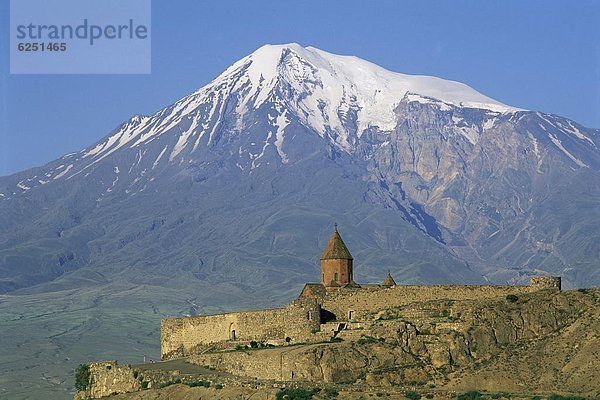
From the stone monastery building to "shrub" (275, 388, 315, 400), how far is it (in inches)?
316

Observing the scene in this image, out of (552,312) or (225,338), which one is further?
(225,338)

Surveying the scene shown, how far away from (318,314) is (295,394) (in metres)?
11.0

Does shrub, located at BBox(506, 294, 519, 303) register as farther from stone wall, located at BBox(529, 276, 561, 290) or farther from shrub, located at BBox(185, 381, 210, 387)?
shrub, located at BBox(185, 381, 210, 387)

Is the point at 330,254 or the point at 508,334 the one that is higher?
the point at 330,254

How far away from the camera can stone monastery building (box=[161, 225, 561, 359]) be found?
66500 millimetres

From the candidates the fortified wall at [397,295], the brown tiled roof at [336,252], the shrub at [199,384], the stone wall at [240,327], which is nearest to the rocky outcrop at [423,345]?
the fortified wall at [397,295]

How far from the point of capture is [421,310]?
65.9m

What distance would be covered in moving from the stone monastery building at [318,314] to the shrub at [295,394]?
26.4 ft

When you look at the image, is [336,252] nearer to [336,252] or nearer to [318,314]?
[336,252]

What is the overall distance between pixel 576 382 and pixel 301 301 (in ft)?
48.3

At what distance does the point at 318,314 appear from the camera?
2628 inches

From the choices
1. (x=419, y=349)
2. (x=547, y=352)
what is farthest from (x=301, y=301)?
(x=547, y=352)

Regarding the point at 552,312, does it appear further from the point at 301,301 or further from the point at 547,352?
the point at 301,301

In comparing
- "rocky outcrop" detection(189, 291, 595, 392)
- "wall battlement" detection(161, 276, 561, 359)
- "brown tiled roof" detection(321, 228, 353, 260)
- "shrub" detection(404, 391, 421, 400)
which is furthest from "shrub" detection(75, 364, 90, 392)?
"shrub" detection(404, 391, 421, 400)
